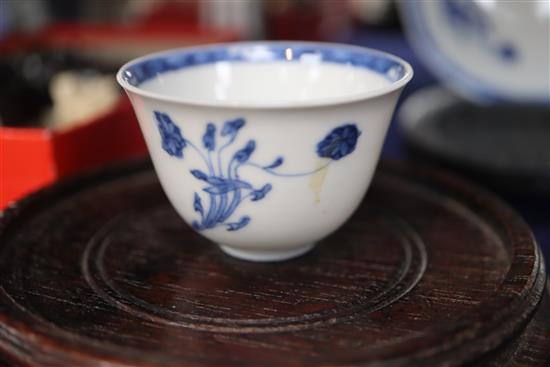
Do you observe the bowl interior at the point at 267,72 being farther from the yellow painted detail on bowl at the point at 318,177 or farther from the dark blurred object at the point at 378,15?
the dark blurred object at the point at 378,15

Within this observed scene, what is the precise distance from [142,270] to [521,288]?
248 millimetres

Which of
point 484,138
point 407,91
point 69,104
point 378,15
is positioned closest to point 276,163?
point 484,138

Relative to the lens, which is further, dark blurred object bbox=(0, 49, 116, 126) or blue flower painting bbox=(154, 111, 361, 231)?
dark blurred object bbox=(0, 49, 116, 126)

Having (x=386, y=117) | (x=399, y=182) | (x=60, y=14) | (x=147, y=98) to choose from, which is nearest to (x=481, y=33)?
(x=399, y=182)

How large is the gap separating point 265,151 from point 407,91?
0.69m

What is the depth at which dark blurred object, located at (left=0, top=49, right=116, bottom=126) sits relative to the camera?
0.81 m

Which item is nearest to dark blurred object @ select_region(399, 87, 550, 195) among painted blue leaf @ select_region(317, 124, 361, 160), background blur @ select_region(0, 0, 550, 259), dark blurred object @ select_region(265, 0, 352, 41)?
background blur @ select_region(0, 0, 550, 259)

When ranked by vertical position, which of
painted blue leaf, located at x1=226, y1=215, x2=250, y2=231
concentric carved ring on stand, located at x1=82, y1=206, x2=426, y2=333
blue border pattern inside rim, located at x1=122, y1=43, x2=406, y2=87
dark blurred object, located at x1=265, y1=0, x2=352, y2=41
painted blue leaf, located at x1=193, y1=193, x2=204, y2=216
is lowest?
dark blurred object, located at x1=265, y1=0, x2=352, y2=41

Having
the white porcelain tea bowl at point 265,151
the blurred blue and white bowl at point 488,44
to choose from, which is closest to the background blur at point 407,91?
the blurred blue and white bowl at point 488,44

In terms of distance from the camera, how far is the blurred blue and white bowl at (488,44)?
80 centimetres

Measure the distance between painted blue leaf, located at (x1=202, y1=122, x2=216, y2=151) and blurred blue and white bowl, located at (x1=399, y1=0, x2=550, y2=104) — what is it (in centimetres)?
52

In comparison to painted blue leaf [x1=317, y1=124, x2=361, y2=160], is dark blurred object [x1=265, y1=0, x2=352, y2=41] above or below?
below

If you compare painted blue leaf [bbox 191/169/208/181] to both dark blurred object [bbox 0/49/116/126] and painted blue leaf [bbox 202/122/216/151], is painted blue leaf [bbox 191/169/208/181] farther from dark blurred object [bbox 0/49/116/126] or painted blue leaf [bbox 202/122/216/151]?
dark blurred object [bbox 0/49/116/126]

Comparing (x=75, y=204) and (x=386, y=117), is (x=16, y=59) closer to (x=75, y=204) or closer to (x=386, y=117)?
(x=75, y=204)
